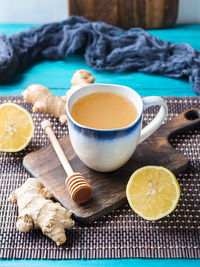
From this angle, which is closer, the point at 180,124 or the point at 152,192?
the point at 152,192

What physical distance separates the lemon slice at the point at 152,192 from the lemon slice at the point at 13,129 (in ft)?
1.23

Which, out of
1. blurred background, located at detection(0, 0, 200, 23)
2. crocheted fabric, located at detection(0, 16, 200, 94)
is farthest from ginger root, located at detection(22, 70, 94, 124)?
blurred background, located at detection(0, 0, 200, 23)

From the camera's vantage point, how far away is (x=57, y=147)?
3.59 feet

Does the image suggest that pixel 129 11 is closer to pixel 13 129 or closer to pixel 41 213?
pixel 13 129

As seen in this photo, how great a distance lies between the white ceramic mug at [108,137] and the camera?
0.93m

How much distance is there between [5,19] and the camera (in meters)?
1.99

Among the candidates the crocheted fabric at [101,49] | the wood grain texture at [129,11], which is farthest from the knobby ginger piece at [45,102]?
the wood grain texture at [129,11]

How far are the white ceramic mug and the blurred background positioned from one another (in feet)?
3.58

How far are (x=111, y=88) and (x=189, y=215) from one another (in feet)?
1.37

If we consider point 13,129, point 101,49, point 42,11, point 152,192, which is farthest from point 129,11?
point 152,192

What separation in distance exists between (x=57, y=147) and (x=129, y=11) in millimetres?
1006

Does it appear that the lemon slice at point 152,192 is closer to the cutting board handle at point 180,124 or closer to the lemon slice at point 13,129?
the cutting board handle at point 180,124

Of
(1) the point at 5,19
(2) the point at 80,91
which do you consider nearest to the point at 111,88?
(2) the point at 80,91

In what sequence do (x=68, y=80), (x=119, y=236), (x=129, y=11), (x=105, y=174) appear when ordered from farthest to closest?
(x=129, y=11)
(x=68, y=80)
(x=105, y=174)
(x=119, y=236)
